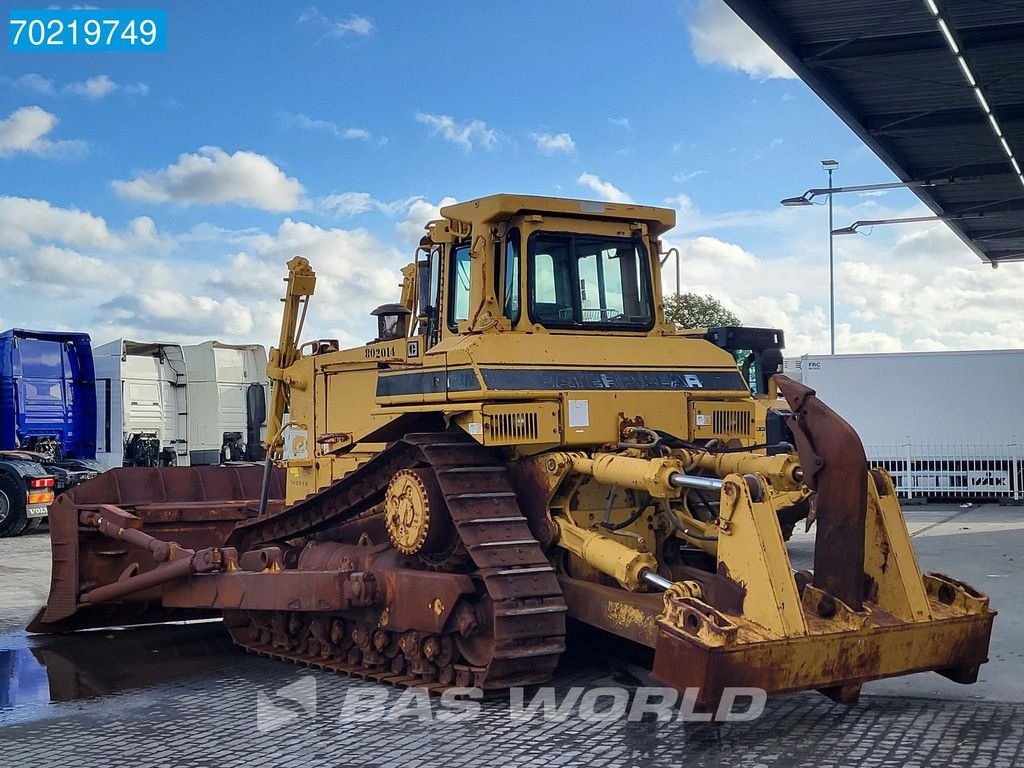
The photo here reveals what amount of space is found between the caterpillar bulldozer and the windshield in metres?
0.02

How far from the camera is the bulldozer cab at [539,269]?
25.4ft

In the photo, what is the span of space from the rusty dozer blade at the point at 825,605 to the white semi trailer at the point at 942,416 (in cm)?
1606

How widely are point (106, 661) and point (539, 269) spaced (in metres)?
4.54

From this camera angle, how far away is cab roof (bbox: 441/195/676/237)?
7719 mm

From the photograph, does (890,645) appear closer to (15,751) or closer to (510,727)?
(510,727)

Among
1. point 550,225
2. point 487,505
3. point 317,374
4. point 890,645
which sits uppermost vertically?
point 550,225

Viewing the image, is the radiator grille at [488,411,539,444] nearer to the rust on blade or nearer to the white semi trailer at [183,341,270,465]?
the rust on blade

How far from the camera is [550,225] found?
7.88 m

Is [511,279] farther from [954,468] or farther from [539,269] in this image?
[954,468]

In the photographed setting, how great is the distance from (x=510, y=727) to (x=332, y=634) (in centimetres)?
219

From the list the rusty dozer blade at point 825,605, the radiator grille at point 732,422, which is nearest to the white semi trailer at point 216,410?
the radiator grille at point 732,422

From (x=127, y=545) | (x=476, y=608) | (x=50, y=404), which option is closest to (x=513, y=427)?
(x=476, y=608)

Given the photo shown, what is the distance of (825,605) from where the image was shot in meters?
5.82

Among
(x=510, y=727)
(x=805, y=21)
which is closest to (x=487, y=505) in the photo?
(x=510, y=727)
